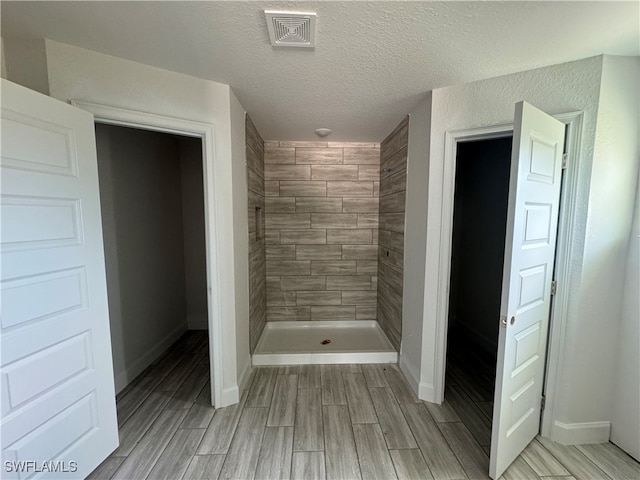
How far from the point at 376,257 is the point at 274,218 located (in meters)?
1.46

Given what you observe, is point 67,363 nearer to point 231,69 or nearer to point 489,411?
point 231,69

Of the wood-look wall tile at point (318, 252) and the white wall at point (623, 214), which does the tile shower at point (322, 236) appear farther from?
the white wall at point (623, 214)

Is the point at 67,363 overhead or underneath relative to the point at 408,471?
overhead

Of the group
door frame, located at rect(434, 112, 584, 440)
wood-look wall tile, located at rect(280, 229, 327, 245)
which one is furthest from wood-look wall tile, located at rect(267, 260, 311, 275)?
door frame, located at rect(434, 112, 584, 440)

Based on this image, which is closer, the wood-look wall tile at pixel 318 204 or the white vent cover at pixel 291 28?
the white vent cover at pixel 291 28

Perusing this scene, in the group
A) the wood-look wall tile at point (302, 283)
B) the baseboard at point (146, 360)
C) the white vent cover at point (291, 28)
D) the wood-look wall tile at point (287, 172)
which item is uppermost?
the white vent cover at point (291, 28)

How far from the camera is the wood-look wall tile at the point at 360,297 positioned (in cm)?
347

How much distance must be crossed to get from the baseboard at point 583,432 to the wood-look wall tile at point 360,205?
2530 millimetres

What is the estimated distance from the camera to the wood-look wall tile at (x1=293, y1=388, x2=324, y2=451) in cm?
167

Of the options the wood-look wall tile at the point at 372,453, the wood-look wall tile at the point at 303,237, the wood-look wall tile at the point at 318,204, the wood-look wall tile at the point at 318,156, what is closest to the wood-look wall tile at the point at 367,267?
the wood-look wall tile at the point at 303,237

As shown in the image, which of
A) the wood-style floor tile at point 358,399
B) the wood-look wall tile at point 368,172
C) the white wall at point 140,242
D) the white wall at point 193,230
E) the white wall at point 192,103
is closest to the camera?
the white wall at point 192,103

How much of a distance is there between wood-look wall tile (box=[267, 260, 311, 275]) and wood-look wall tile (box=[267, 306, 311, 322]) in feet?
1.60

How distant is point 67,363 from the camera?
1.34 meters

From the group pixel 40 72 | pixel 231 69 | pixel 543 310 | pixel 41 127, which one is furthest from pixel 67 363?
pixel 543 310
